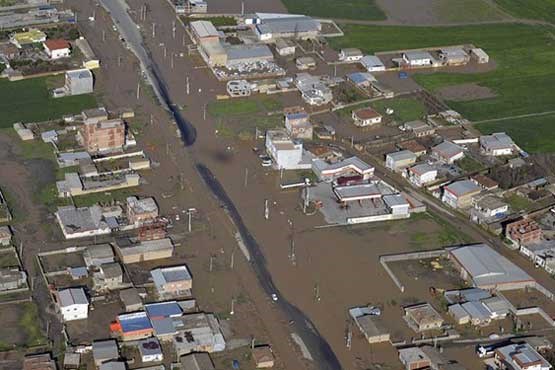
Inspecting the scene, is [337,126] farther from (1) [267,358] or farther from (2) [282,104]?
Result: (1) [267,358]

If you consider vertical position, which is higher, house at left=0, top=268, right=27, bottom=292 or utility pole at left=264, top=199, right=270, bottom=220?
utility pole at left=264, top=199, right=270, bottom=220

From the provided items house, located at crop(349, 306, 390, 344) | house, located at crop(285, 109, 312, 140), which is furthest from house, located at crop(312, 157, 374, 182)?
house, located at crop(349, 306, 390, 344)

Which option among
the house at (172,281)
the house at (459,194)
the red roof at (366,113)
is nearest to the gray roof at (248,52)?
the red roof at (366,113)

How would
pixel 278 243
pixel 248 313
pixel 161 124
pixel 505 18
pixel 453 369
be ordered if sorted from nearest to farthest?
pixel 453 369 → pixel 248 313 → pixel 278 243 → pixel 161 124 → pixel 505 18

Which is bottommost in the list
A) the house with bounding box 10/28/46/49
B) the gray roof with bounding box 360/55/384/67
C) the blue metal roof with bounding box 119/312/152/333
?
the blue metal roof with bounding box 119/312/152/333

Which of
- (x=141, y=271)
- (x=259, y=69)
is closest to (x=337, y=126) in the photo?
(x=259, y=69)

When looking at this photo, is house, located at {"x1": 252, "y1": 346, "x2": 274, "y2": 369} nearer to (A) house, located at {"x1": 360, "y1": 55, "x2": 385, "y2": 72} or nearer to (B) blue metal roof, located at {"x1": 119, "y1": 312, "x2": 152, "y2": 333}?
(B) blue metal roof, located at {"x1": 119, "y1": 312, "x2": 152, "y2": 333}
